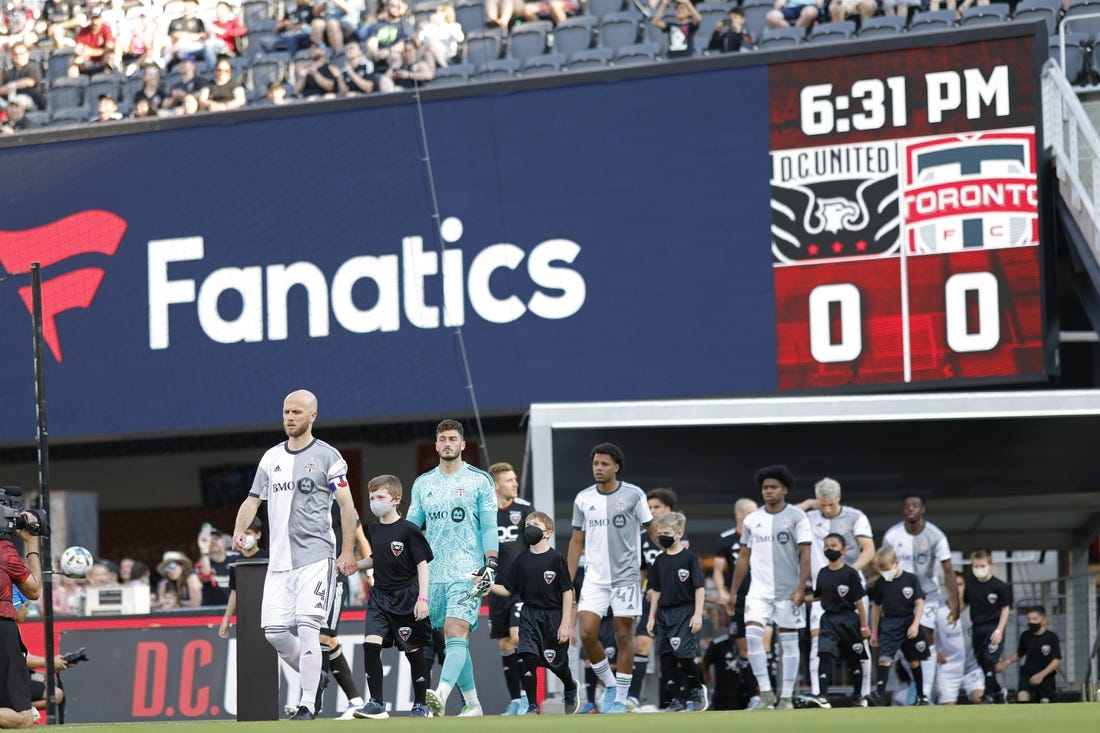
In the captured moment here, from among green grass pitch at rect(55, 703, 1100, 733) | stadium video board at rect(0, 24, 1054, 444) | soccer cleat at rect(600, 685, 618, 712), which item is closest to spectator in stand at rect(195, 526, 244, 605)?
stadium video board at rect(0, 24, 1054, 444)

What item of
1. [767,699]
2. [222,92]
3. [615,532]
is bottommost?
[767,699]

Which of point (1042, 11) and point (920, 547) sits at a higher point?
point (1042, 11)

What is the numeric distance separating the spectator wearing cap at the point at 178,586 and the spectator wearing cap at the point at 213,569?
14cm

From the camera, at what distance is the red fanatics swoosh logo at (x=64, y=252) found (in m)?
21.0

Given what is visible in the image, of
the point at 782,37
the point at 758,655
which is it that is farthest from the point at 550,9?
the point at 758,655

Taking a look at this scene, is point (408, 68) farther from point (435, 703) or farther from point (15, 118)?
point (435, 703)

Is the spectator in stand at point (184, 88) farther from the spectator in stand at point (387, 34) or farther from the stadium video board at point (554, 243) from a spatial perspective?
the spectator in stand at point (387, 34)

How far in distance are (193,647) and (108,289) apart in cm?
569

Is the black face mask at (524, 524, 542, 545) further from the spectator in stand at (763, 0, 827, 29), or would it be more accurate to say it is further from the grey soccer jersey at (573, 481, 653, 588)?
the spectator in stand at (763, 0, 827, 29)

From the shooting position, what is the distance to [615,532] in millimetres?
13266

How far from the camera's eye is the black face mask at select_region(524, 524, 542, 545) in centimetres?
1248

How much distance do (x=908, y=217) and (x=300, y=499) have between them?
912 centimetres

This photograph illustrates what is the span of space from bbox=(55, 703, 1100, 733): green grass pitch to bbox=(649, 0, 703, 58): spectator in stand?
10153mm

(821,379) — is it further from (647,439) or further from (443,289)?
(443,289)
